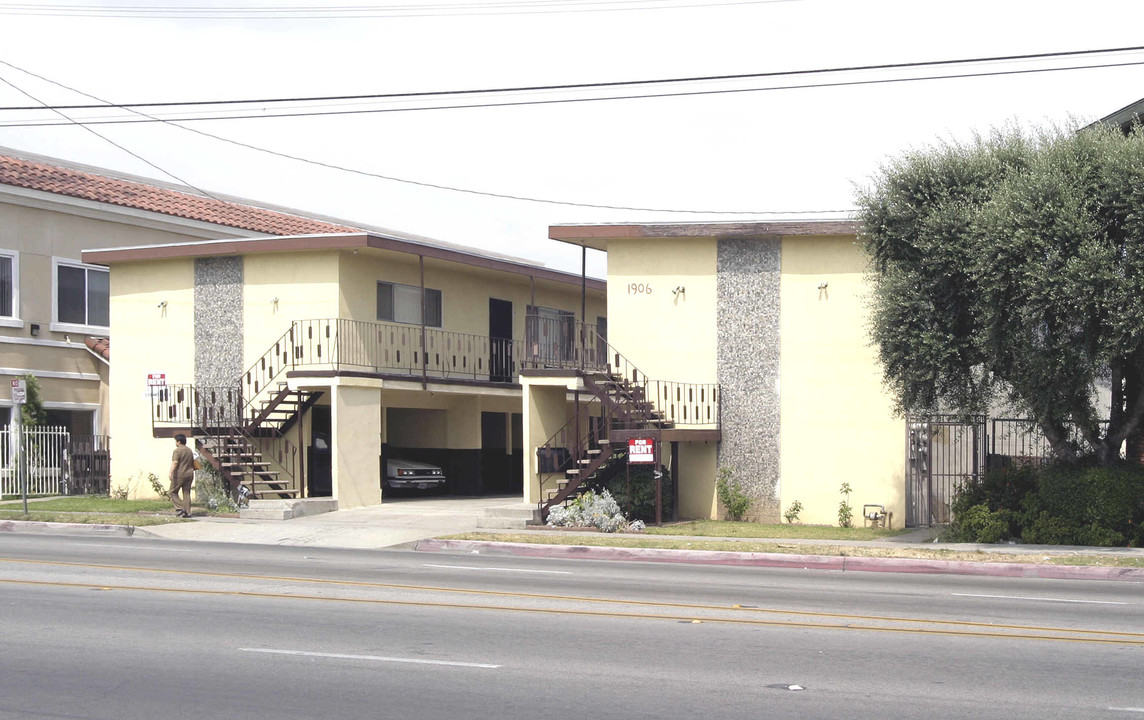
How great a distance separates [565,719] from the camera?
7793mm

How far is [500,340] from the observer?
31922 millimetres

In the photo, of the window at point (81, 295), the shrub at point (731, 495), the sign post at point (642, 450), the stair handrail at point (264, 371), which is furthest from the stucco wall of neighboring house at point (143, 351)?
the shrub at point (731, 495)

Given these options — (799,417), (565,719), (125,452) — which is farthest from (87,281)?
(565,719)

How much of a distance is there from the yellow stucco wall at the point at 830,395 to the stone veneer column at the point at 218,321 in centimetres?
1214

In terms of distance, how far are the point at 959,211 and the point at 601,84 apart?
684 cm

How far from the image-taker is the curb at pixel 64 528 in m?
23.0

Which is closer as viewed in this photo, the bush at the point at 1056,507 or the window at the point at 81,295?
the bush at the point at 1056,507

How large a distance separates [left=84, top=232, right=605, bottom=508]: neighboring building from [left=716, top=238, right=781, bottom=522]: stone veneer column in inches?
136

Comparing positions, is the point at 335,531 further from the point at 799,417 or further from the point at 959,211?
the point at 959,211

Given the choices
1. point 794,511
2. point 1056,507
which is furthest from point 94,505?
point 1056,507

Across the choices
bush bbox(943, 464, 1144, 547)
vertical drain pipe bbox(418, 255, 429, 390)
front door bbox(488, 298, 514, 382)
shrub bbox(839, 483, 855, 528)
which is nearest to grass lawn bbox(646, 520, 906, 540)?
shrub bbox(839, 483, 855, 528)

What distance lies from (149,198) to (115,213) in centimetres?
267

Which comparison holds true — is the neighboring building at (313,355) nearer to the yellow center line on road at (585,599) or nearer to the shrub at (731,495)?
the shrub at (731,495)

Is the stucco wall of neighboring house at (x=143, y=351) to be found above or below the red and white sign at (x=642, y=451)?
above
